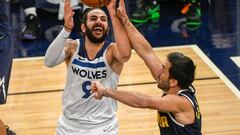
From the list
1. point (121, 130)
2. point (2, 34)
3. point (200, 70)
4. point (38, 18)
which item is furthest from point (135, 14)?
point (2, 34)

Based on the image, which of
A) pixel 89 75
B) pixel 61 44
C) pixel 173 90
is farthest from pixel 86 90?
pixel 173 90

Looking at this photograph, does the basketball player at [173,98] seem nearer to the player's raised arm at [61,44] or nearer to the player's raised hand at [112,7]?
the player's raised hand at [112,7]

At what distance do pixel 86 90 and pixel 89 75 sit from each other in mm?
122

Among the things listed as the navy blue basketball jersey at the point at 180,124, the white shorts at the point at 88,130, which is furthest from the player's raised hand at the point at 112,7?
the white shorts at the point at 88,130

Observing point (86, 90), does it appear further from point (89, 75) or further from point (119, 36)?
point (119, 36)

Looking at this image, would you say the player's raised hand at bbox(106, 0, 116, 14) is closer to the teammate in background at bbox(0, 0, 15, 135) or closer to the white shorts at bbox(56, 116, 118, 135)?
the white shorts at bbox(56, 116, 118, 135)

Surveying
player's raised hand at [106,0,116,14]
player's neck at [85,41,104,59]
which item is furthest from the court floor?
player's raised hand at [106,0,116,14]

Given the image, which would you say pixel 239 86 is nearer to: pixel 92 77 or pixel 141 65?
pixel 141 65

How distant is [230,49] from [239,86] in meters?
1.26

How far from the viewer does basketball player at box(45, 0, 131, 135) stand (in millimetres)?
4484

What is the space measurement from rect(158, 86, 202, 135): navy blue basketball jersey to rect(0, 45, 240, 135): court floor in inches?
76.8

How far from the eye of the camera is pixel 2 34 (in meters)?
5.02

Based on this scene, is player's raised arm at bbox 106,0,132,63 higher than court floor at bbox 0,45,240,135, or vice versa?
player's raised arm at bbox 106,0,132,63

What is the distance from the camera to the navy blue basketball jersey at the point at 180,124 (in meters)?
3.80
